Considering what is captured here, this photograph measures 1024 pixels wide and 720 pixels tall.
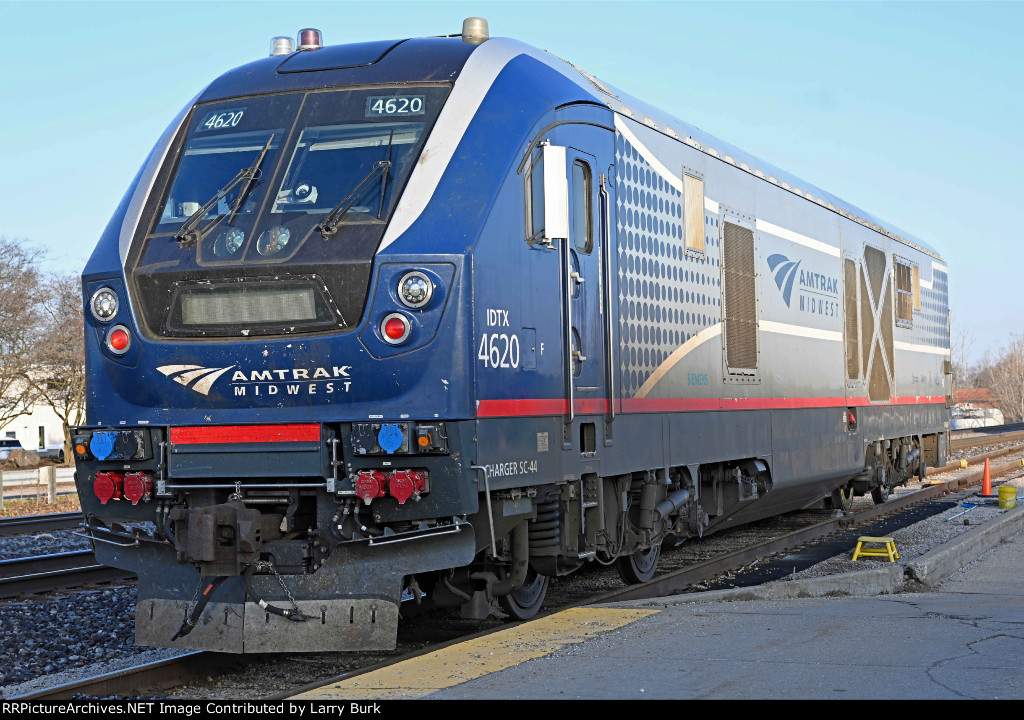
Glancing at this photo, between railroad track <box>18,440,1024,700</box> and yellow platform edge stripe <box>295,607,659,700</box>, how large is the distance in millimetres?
159

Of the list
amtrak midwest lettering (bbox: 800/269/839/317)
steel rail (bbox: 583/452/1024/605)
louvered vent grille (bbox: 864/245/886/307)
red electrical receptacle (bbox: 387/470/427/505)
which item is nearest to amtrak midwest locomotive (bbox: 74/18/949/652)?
red electrical receptacle (bbox: 387/470/427/505)

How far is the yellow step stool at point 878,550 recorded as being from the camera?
439 inches

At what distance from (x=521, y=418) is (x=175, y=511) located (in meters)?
2.08

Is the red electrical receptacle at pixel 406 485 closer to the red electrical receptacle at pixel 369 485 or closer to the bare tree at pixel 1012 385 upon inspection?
the red electrical receptacle at pixel 369 485

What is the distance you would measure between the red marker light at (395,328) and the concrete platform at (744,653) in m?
1.77

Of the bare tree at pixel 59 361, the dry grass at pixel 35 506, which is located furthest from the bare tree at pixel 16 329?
the dry grass at pixel 35 506

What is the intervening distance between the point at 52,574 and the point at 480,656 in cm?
579

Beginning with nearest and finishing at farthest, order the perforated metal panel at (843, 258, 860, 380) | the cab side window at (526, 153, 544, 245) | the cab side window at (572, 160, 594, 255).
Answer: the cab side window at (526, 153, 544, 245) < the cab side window at (572, 160, 594, 255) < the perforated metal panel at (843, 258, 860, 380)

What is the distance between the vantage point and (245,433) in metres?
6.81

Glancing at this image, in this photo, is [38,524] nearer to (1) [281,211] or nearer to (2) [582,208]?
(1) [281,211]

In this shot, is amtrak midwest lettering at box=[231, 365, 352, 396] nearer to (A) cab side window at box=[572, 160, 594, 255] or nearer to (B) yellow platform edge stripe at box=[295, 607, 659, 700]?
(B) yellow platform edge stripe at box=[295, 607, 659, 700]

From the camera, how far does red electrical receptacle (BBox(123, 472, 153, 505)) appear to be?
698 centimetres

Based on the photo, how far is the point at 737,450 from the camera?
35.6 ft

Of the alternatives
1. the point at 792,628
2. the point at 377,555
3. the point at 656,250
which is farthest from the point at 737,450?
the point at 377,555
